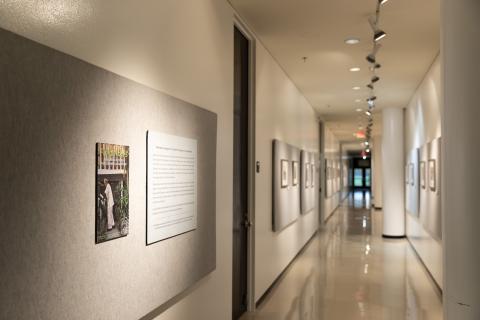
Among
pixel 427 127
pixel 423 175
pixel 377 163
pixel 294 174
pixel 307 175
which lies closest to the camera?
pixel 423 175

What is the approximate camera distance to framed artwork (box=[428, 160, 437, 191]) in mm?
7279

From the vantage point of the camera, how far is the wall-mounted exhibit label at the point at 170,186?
3040mm

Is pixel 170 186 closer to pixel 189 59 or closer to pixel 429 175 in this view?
pixel 189 59

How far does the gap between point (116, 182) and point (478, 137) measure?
1.96 metres

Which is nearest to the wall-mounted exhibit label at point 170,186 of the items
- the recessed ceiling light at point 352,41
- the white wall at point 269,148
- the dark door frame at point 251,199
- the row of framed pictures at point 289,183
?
the dark door frame at point 251,199

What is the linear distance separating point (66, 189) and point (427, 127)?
7980 mm

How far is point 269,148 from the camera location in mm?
7191

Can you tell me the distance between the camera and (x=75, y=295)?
2.25 meters

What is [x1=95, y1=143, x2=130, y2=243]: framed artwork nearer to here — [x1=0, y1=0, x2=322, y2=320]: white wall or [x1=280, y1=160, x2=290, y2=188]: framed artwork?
[x1=0, y1=0, x2=322, y2=320]: white wall

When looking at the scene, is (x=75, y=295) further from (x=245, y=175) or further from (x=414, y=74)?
(x=414, y=74)

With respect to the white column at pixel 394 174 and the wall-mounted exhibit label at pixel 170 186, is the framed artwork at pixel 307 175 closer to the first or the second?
the white column at pixel 394 174

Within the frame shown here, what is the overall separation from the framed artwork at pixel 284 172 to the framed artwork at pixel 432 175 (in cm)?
233

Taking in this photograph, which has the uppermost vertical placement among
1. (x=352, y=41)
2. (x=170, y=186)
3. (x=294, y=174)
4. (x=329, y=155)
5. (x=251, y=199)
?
(x=352, y=41)

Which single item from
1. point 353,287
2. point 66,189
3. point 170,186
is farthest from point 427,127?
point 66,189
